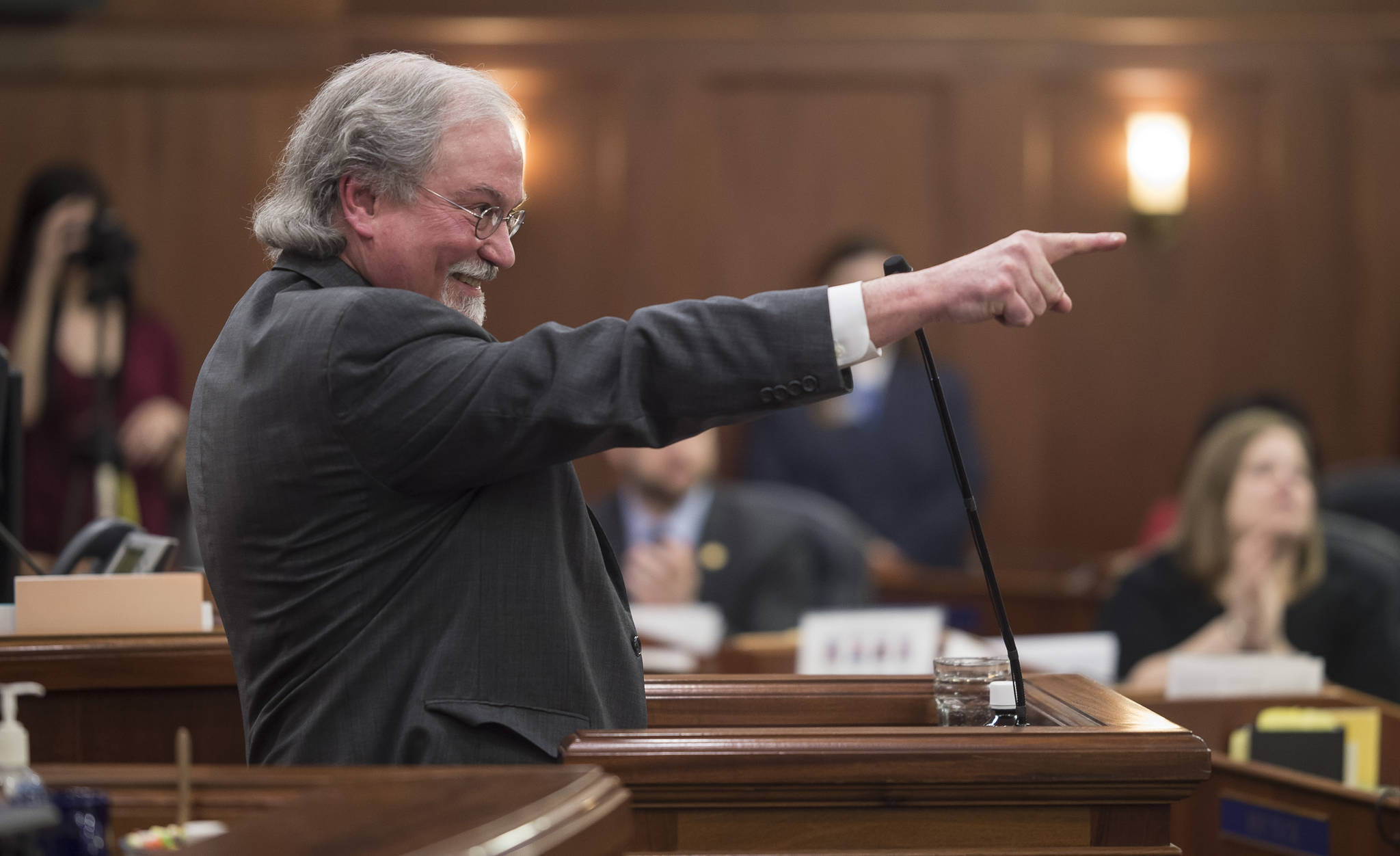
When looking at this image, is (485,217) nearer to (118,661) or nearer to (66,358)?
(118,661)

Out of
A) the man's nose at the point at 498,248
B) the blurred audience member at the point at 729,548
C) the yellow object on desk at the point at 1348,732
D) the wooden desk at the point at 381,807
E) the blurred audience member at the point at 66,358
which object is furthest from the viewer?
the blurred audience member at the point at 66,358

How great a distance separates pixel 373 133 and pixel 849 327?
0.53 metres

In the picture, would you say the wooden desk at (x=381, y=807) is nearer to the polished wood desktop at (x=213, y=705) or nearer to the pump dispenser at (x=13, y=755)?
the pump dispenser at (x=13, y=755)

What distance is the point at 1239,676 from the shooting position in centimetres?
276

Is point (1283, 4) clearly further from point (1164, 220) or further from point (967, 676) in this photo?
point (967, 676)

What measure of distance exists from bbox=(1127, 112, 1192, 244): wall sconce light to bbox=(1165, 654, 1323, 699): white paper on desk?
3.48m

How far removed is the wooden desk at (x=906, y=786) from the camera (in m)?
1.39

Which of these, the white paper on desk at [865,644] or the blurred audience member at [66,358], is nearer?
the white paper on desk at [865,644]

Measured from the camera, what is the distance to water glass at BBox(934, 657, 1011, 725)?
161cm

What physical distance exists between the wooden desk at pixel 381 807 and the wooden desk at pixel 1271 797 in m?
1.46

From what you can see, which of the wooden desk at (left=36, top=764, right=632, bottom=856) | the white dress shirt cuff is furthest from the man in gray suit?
the wooden desk at (left=36, top=764, right=632, bottom=856)

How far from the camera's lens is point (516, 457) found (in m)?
1.41

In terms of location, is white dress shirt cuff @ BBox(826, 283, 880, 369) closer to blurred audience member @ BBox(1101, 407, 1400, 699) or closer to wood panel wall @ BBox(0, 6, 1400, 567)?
blurred audience member @ BBox(1101, 407, 1400, 699)

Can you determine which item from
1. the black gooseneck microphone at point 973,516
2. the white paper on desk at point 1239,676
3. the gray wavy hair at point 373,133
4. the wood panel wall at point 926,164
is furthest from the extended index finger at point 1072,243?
the wood panel wall at point 926,164
